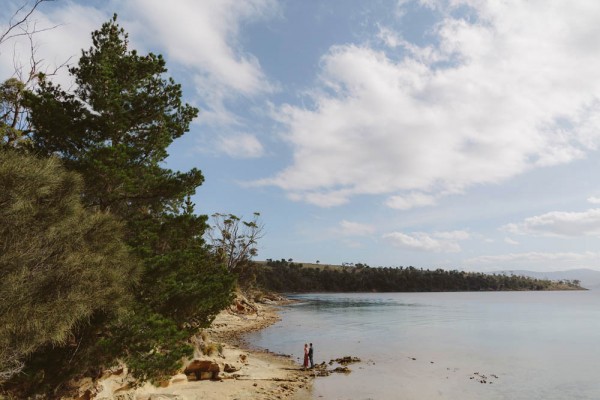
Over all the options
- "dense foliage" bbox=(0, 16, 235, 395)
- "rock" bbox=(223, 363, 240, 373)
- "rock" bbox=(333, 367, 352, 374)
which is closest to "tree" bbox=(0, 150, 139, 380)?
"dense foliage" bbox=(0, 16, 235, 395)

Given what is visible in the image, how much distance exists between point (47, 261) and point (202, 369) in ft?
45.9

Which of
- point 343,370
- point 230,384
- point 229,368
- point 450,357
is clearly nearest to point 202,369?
point 229,368

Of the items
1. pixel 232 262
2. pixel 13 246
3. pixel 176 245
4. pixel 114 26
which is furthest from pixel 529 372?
pixel 232 262

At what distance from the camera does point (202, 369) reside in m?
22.0

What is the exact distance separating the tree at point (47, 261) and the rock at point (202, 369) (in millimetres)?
10541

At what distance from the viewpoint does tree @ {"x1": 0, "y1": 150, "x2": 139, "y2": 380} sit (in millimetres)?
9570

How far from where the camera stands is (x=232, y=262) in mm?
59406

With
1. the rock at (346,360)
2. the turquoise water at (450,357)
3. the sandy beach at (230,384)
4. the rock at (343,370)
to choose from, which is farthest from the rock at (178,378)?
the rock at (346,360)

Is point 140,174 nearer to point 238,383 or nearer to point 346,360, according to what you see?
point 238,383

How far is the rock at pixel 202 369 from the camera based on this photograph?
21.7 m

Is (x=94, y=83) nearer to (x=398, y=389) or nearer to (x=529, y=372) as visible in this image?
(x=398, y=389)

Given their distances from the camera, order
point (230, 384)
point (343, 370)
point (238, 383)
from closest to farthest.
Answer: point (230, 384) → point (238, 383) → point (343, 370)

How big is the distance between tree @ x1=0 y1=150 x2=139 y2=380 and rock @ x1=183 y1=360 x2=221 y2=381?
1054 centimetres

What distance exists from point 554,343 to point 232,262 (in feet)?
141
